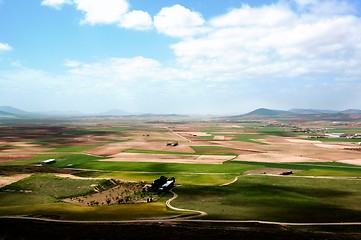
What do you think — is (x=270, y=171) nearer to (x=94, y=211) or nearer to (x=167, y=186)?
(x=167, y=186)

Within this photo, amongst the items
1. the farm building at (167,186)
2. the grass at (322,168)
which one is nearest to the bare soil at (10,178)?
the farm building at (167,186)

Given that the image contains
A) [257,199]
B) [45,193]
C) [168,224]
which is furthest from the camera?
[45,193]

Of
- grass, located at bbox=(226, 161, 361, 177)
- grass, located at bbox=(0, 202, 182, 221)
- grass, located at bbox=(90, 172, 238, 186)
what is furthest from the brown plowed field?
grass, located at bbox=(226, 161, 361, 177)

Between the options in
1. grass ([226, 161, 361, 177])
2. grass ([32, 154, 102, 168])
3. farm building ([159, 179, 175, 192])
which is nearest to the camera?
farm building ([159, 179, 175, 192])

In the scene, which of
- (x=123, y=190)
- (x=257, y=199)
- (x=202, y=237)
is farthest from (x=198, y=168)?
(x=202, y=237)

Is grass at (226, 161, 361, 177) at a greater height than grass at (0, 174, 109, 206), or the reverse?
grass at (226, 161, 361, 177)

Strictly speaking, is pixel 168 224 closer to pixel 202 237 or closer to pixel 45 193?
pixel 202 237

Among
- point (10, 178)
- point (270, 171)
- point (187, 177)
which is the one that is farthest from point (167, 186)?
point (10, 178)

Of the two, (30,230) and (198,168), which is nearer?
(30,230)

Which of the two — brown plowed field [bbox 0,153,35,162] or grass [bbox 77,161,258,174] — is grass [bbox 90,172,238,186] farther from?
brown plowed field [bbox 0,153,35,162]
